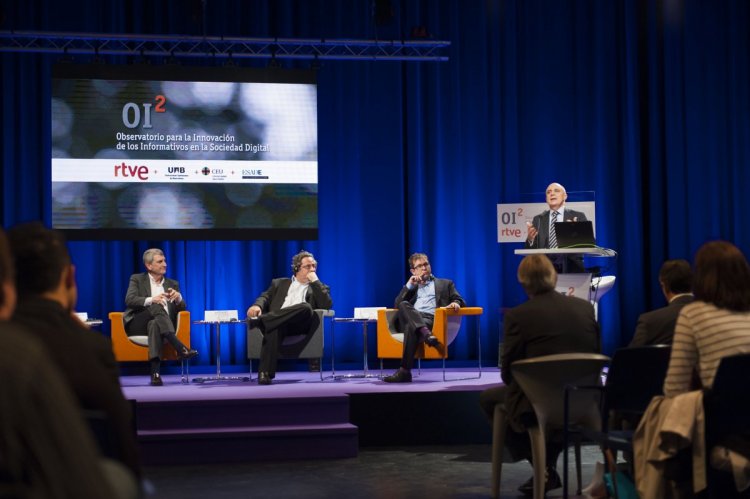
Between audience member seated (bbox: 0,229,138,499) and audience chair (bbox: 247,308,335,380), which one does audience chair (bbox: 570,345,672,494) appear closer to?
audience member seated (bbox: 0,229,138,499)

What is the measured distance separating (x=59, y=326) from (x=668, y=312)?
2.75 metres

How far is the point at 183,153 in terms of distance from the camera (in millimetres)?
7953

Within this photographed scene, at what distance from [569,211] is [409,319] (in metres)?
1.73

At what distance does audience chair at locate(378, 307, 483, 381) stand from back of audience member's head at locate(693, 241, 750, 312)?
422cm

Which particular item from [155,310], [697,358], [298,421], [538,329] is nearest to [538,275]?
[538,329]

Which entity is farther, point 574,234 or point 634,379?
point 574,234

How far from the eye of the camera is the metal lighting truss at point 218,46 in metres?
7.85

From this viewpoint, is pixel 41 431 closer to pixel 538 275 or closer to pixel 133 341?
pixel 538 275

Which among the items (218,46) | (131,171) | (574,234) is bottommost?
(574,234)

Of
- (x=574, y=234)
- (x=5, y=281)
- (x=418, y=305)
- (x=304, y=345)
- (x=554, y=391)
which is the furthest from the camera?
(x=418, y=305)

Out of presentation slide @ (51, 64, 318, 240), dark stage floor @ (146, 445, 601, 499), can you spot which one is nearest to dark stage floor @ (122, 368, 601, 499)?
dark stage floor @ (146, 445, 601, 499)

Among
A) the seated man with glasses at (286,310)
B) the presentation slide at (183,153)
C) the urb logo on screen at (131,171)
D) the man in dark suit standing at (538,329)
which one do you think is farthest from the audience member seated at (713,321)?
the urb logo on screen at (131,171)

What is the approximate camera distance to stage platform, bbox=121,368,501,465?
5961 millimetres

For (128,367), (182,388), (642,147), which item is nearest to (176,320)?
(182,388)
